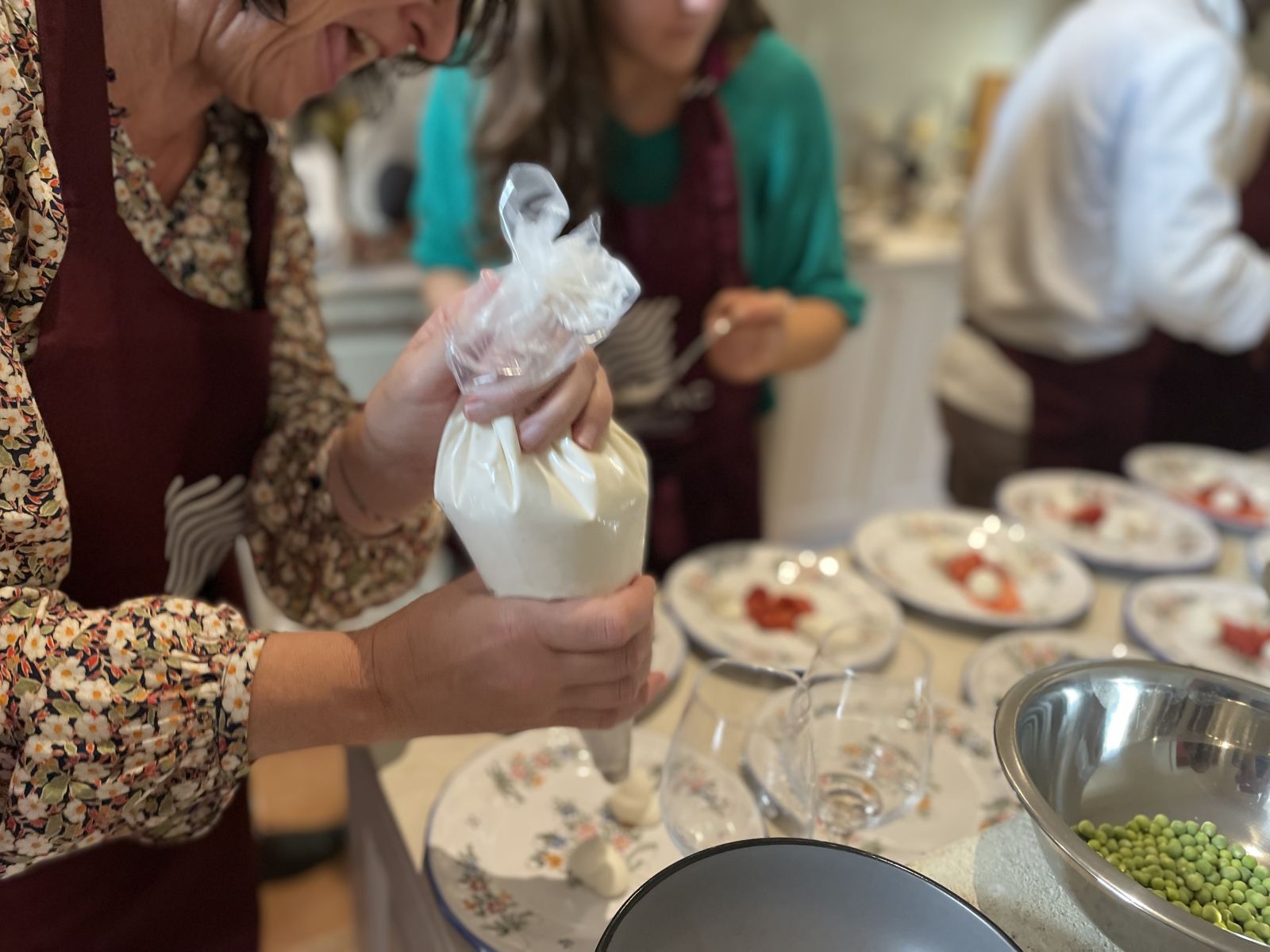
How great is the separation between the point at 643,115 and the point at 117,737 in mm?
1127

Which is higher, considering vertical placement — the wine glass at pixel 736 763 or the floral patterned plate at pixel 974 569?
the wine glass at pixel 736 763

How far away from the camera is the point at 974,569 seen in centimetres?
117

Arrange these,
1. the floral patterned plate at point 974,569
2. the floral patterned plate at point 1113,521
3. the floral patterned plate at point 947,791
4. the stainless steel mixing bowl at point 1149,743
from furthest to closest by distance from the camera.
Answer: the floral patterned plate at point 1113,521, the floral patterned plate at point 974,569, the floral patterned plate at point 947,791, the stainless steel mixing bowl at point 1149,743

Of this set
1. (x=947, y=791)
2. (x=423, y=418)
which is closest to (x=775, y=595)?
(x=947, y=791)

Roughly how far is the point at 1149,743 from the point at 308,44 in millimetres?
764

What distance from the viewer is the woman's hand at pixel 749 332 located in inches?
49.7

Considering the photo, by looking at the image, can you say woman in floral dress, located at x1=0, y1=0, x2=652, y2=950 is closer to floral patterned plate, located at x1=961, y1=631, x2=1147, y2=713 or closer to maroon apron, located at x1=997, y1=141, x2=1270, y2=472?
floral patterned plate, located at x1=961, y1=631, x2=1147, y2=713

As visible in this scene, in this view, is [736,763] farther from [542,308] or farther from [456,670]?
[542,308]

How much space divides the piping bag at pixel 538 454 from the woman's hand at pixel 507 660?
2 cm

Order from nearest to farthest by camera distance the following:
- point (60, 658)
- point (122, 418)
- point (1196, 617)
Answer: point (60, 658), point (122, 418), point (1196, 617)

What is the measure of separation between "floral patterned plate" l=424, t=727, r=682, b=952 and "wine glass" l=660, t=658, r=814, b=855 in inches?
1.6

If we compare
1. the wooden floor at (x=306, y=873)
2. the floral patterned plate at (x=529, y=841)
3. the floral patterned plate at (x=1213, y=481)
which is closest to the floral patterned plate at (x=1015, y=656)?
the floral patterned plate at (x=529, y=841)

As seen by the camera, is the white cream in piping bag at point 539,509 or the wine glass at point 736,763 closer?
the white cream in piping bag at point 539,509

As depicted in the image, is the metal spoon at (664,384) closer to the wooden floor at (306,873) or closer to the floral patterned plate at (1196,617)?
the floral patterned plate at (1196,617)
